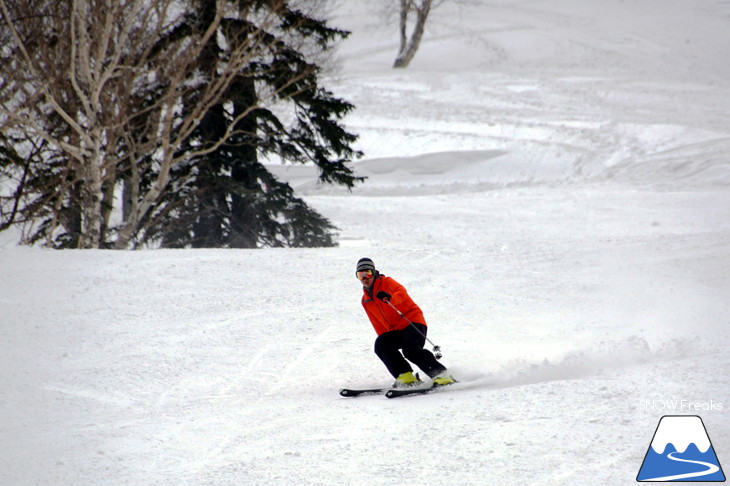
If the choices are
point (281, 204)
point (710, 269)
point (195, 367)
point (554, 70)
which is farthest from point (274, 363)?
point (554, 70)

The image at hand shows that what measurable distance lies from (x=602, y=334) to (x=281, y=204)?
936 centimetres

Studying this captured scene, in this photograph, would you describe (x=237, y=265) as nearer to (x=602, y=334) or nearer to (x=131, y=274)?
(x=131, y=274)

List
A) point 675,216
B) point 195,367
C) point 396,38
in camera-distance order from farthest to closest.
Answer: point 396,38 < point 675,216 < point 195,367

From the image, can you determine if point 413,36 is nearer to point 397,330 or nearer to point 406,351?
point 397,330

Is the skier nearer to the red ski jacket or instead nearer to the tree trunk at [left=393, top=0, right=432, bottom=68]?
the red ski jacket

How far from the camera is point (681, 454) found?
4922mm

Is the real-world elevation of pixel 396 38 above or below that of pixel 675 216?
above

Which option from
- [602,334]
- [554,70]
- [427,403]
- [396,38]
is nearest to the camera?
[427,403]

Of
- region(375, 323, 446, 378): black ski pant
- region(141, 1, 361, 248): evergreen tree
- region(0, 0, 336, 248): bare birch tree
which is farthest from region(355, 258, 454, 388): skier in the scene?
region(141, 1, 361, 248): evergreen tree

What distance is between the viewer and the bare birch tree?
13.3 metres

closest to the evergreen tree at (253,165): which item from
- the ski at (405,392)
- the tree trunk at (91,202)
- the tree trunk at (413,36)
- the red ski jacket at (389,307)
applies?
the tree trunk at (91,202)

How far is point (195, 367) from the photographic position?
26.2 feet

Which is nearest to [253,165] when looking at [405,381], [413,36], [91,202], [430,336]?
[91,202]

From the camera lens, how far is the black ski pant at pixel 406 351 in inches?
271
